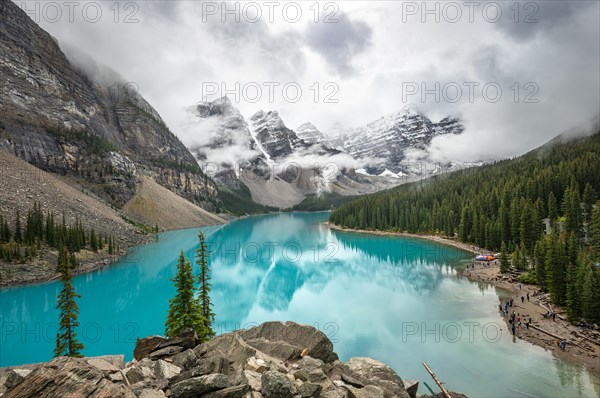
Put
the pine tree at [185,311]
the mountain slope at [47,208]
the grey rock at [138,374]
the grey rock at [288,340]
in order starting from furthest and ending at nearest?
the mountain slope at [47,208], the pine tree at [185,311], the grey rock at [288,340], the grey rock at [138,374]

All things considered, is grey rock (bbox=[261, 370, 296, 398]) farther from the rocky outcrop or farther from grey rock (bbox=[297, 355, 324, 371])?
grey rock (bbox=[297, 355, 324, 371])

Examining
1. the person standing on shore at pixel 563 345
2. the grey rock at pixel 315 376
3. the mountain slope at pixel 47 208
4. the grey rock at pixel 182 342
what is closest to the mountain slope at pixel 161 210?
the mountain slope at pixel 47 208

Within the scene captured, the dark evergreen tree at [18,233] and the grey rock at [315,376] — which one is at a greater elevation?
the dark evergreen tree at [18,233]

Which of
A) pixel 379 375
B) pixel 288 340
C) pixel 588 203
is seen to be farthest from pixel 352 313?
pixel 588 203

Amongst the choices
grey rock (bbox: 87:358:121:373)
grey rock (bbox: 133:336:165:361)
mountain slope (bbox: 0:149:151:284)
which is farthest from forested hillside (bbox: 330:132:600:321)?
mountain slope (bbox: 0:149:151:284)

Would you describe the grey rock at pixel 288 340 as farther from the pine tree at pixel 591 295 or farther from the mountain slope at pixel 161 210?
the mountain slope at pixel 161 210

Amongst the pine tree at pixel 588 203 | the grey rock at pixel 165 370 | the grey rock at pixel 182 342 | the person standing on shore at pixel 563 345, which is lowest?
the person standing on shore at pixel 563 345

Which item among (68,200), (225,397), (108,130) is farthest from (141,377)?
(108,130)
